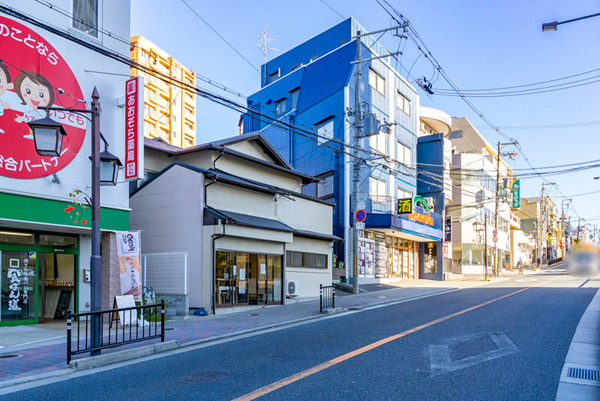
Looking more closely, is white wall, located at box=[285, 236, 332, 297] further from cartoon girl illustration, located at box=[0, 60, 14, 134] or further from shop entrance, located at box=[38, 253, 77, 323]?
cartoon girl illustration, located at box=[0, 60, 14, 134]

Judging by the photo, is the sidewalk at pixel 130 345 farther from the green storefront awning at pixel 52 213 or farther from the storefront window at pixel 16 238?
the green storefront awning at pixel 52 213

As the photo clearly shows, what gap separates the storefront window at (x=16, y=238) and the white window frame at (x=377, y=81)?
23.4 m

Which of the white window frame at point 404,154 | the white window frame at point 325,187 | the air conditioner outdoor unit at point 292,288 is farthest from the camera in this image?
the white window frame at point 404,154

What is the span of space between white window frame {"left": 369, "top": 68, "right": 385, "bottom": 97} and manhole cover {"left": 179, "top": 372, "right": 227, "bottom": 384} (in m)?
26.9

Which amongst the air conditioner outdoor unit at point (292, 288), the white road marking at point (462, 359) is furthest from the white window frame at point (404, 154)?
the white road marking at point (462, 359)

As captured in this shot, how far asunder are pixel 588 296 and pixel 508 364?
49.0 ft

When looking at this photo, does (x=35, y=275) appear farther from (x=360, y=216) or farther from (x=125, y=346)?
(x=360, y=216)

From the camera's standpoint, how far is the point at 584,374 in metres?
7.86

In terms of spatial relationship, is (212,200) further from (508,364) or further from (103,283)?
(508,364)

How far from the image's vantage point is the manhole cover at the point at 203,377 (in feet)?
24.9

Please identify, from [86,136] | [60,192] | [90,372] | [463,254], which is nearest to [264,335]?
[90,372]

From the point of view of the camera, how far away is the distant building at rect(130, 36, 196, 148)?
66.8 metres

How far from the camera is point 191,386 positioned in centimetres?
726

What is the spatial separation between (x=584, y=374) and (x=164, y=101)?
7007 cm
